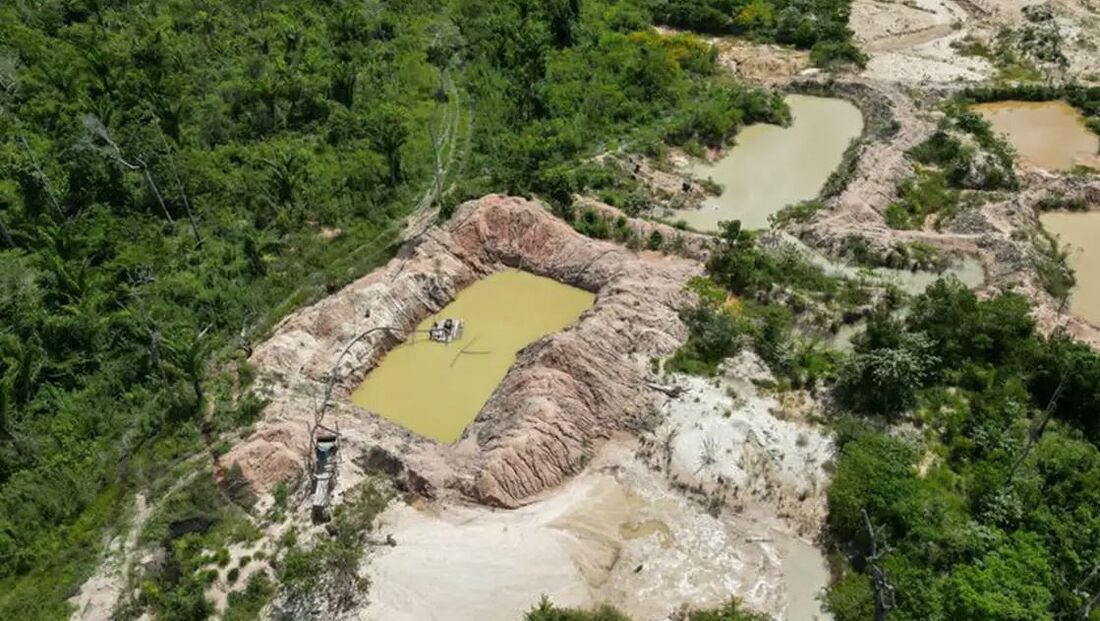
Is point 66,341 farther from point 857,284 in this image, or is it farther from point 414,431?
point 857,284

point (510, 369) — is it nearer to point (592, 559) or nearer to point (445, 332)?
point (445, 332)

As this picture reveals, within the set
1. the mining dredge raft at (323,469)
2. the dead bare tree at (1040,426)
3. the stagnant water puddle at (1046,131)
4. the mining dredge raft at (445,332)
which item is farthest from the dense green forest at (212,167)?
the dead bare tree at (1040,426)

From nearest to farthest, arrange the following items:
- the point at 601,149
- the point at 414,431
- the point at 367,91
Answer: the point at 414,431 → the point at 601,149 → the point at 367,91

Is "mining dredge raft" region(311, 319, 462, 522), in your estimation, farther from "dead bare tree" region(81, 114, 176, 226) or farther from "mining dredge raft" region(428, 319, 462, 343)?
"dead bare tree" region(81, 114, 176, 226)

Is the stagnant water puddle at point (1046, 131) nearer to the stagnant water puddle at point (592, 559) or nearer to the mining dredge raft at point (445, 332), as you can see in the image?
the stagnant water puddle at point (592, 559)

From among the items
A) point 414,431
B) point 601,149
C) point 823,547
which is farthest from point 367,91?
point 823,547

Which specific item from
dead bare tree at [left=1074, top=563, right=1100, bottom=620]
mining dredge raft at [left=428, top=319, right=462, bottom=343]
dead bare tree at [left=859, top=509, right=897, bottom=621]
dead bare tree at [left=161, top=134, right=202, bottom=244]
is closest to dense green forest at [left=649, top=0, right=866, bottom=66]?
mining dredge raft at [left=428, top=319, right=462, bottom=343]
